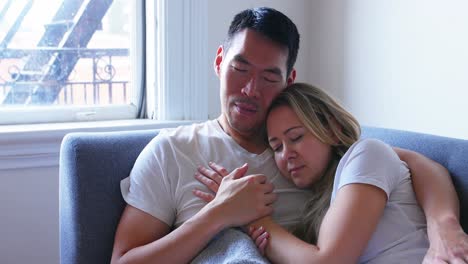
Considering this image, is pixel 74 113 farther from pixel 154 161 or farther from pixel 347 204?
pixel 347 204

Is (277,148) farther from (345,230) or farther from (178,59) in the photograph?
(178,59)

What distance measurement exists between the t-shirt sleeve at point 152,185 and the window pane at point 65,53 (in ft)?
2.37

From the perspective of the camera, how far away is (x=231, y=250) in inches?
45.7

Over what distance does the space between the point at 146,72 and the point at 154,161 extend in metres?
0.79

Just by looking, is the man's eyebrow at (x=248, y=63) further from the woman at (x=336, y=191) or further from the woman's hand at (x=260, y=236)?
the woman's hand at (x=260, y=236)

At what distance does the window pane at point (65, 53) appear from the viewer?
1.89m

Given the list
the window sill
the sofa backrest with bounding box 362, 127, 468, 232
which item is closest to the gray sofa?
the sofa backrest with bounding box 362, 127, 468, 232

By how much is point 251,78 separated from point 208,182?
0.93 ft

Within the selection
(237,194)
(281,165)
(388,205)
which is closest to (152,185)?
(237,194)

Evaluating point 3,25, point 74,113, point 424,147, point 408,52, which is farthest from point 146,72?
point 424,147

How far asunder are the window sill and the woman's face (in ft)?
2.35

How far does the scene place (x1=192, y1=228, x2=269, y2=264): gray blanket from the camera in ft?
3.69

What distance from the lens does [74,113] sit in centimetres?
198

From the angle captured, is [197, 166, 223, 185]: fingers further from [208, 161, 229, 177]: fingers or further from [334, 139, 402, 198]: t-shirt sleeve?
[334, 139, 402, 198]: t-shirt sleeve
